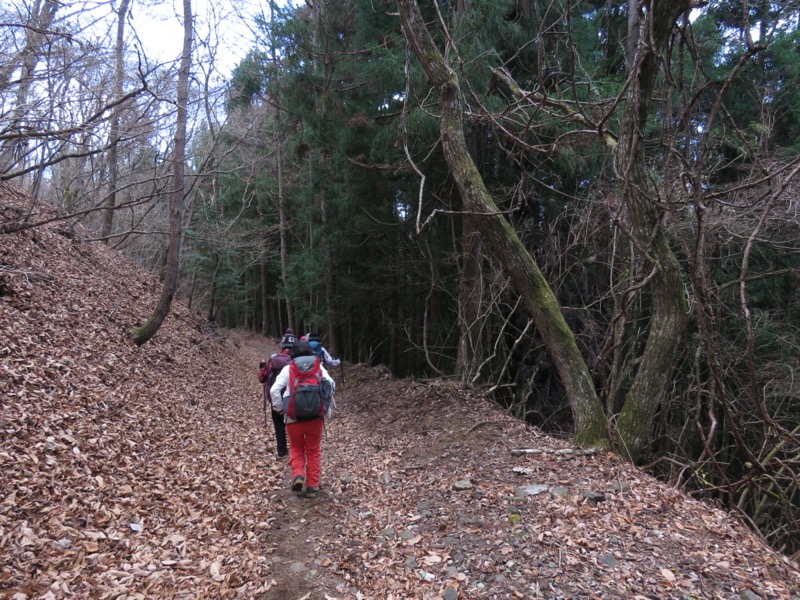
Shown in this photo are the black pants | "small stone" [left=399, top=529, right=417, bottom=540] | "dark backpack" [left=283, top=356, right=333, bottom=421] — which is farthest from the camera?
the black pants

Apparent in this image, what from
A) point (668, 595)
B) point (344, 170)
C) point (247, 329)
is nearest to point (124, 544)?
point (668, 595)

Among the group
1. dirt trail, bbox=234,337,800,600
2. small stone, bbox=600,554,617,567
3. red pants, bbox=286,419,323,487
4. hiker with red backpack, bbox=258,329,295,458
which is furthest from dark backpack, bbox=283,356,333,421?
small stone, bbox=600,554,617,567

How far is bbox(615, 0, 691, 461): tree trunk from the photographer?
5199 mm

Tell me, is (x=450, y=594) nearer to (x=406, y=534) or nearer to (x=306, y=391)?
(x=406, y=534)

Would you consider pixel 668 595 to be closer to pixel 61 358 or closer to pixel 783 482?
pixel 61 358

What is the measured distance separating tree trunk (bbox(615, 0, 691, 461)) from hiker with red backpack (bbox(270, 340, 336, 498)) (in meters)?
3.55

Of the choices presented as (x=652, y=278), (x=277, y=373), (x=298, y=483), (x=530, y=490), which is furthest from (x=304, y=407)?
(x=652, y=278)

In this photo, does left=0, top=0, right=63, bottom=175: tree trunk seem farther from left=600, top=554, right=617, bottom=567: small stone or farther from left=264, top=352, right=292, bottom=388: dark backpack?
left=600, top=554, right=617, bottom=567: small stone

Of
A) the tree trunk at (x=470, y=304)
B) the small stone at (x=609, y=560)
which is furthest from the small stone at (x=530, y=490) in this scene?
the tree trunk at (x=470, y=304)

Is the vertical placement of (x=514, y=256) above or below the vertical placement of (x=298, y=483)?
above

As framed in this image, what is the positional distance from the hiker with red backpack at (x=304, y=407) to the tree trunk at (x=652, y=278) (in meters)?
3.55

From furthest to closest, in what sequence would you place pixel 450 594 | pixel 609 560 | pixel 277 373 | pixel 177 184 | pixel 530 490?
pixel 177 184
pixel 277 373
pixel 530 490
pixel 609 560
pixel 450 594

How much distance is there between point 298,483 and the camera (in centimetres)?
539

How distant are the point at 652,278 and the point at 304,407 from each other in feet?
14.0
